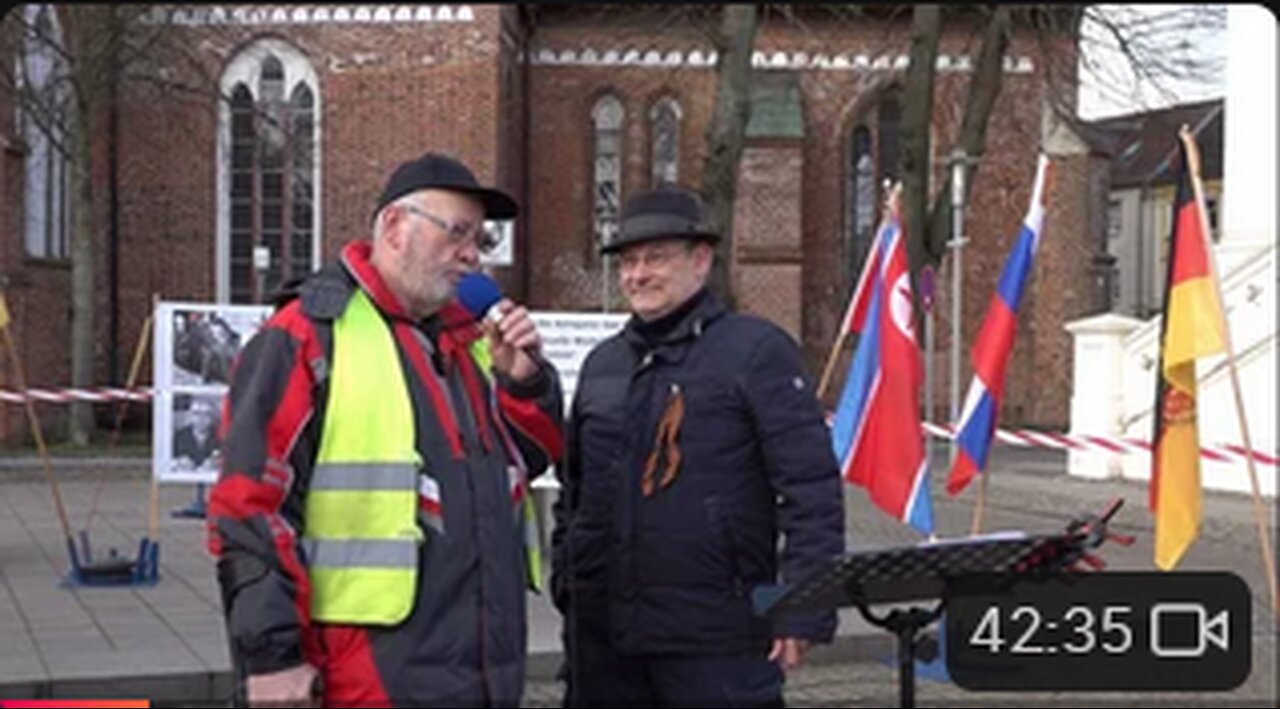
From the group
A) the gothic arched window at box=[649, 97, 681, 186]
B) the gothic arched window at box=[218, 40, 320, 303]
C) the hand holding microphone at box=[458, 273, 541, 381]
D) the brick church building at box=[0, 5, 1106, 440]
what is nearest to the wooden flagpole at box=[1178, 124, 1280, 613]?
the hand holding microphone at box=[458, 273, 541, 381]

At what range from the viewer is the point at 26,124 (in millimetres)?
24438

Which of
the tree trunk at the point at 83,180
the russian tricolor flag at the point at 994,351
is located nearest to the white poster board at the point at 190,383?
the russian tricolor flag at the point at 994,351

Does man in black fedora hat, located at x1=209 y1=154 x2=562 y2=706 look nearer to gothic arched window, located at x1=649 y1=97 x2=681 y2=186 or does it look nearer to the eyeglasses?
the eyeglasses

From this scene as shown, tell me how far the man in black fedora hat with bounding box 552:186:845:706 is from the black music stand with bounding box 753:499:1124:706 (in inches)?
16.5

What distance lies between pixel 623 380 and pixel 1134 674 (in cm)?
159

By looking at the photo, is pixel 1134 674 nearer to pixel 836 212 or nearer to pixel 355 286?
pixel 355 286

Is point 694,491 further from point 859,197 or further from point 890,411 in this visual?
point 859,197

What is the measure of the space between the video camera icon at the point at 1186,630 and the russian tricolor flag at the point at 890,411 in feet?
16.4

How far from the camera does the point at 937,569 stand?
12.3 feet

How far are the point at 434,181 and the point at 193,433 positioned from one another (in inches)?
327

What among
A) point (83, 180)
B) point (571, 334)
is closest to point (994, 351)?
point (571, 334)

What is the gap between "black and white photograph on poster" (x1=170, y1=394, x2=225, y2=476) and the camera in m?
11.4

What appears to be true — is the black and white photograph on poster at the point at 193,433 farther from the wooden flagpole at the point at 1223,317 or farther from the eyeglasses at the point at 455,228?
the eyeglasses at the point at 455,228

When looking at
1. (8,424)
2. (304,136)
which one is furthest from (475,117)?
(8,424)
